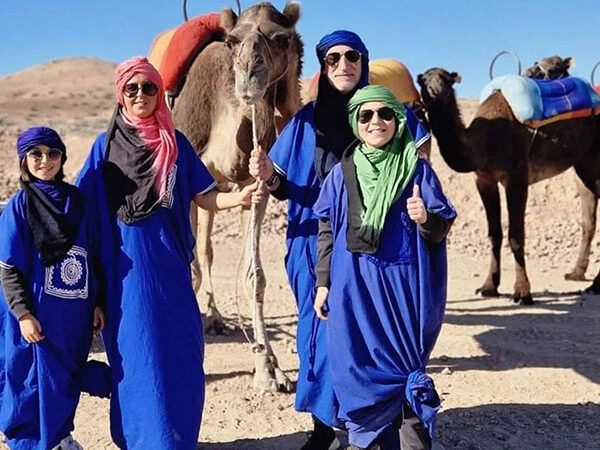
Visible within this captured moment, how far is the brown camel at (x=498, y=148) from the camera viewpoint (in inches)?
320

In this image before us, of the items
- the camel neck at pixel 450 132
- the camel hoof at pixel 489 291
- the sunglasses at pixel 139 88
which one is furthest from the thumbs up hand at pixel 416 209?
the camel hoof at pixel 489 291

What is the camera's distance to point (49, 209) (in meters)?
3.26

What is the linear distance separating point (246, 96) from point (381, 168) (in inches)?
45.2

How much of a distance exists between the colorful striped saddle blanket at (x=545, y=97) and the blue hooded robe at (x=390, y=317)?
18.2 feet

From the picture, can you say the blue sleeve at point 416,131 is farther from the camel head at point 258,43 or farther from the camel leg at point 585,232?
the camel leg at point 585,232

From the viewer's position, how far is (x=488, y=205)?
8953mm

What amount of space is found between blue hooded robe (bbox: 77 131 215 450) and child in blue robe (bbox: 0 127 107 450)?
133 mm

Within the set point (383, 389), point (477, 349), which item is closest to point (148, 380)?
point (383, 389)

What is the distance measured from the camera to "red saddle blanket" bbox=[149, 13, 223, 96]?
6199 millimetres

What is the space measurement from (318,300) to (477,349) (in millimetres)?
3270

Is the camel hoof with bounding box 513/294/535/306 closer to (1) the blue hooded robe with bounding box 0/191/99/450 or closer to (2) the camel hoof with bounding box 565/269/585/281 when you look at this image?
(2) the camel hoof with bounding box 565/269/585/281

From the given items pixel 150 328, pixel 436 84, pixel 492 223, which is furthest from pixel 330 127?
pixel 492 223

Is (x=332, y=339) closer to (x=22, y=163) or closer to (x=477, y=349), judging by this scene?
(x=22, y=163)

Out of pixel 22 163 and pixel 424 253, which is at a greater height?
pixel 22 163
